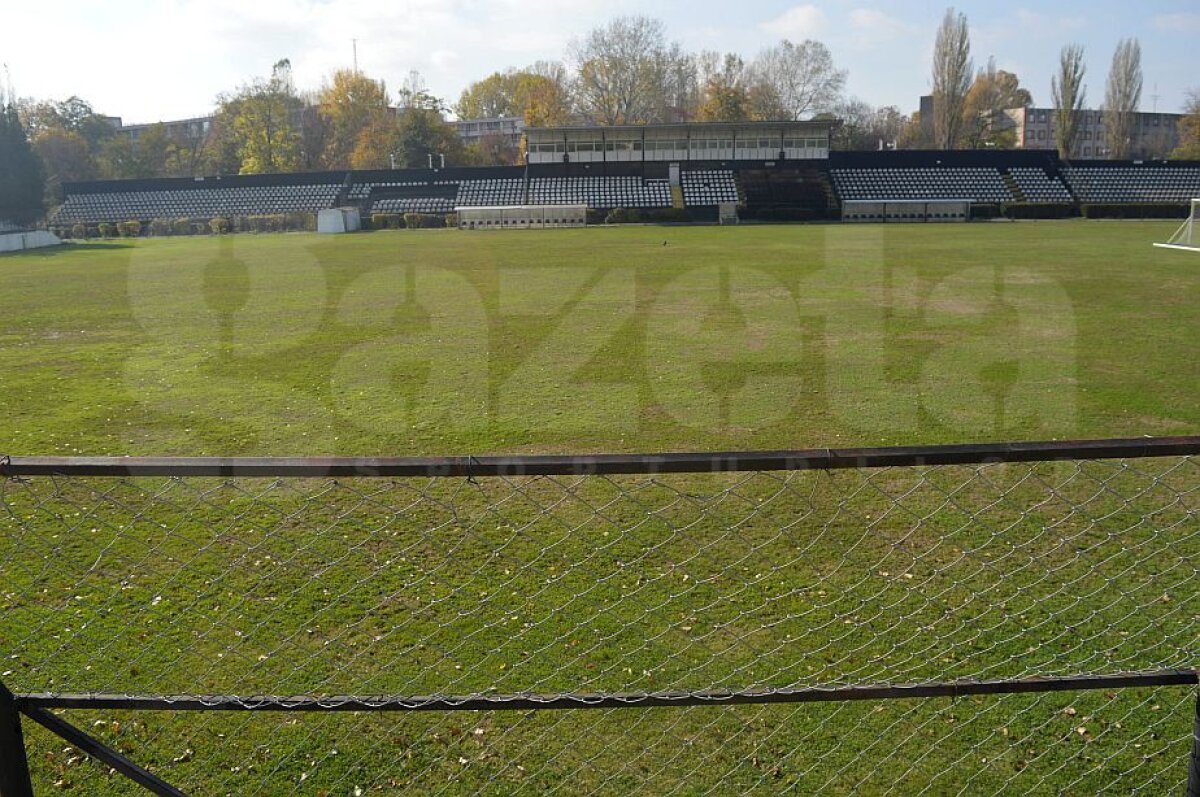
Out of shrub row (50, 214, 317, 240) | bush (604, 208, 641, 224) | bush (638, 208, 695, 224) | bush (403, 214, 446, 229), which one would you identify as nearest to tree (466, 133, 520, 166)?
bush (403, 214, 446, 229)

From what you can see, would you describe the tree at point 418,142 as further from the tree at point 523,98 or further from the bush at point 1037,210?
the bush at point 1037,210

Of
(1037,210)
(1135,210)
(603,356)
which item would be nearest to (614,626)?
(603,356)

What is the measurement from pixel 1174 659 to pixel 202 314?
19.8m

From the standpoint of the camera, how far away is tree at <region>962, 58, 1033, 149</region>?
9800 centimetres

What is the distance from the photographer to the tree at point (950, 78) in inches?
3056

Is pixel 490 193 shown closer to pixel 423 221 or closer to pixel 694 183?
pixel 423 221

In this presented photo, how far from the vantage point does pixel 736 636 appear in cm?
534

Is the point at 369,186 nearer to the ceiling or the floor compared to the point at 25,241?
nearer to the ceiling

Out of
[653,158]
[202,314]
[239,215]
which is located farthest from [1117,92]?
[202,314]

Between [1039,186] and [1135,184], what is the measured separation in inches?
254

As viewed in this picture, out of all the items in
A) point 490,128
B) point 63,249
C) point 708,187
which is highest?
point 490,128

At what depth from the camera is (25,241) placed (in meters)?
50.7

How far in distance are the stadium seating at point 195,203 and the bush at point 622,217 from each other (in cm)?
2292

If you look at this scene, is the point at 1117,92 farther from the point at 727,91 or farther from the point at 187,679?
the point at 187,679
